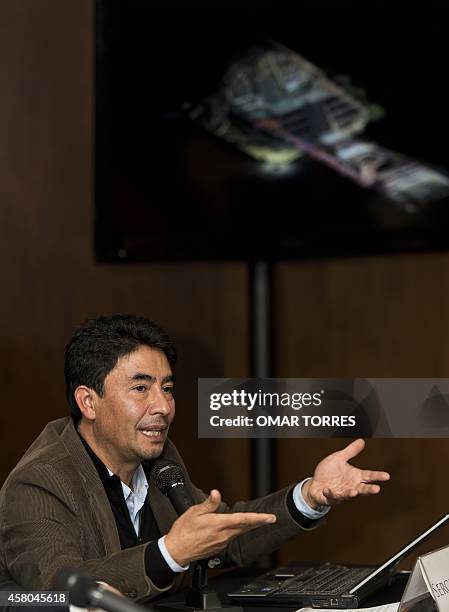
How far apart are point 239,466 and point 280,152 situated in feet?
3.59

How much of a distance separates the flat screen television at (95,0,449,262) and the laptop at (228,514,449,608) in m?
1.41

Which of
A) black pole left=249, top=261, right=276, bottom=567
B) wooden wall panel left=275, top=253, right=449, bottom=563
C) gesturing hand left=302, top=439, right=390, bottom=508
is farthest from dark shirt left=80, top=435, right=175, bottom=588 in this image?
black pole left=249, top=261, right=276, bottom=567

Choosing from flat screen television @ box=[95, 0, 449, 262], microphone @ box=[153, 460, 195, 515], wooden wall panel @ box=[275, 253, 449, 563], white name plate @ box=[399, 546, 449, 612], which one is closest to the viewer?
white name plate @ box=[399, 546, 449, 612]

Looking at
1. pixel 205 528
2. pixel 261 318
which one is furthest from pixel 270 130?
pixel 205 528

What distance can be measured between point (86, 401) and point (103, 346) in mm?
94

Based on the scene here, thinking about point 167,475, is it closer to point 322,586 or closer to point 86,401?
point 86,401

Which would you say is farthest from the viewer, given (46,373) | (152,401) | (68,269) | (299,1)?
(299,1)

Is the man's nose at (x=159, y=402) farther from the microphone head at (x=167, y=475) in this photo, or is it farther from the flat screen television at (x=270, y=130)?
the flat screen television at (x=270, y=130)

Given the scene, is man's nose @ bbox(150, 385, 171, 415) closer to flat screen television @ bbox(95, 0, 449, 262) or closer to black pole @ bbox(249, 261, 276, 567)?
flat screen television @ bbox(95, 0, 449, 262)

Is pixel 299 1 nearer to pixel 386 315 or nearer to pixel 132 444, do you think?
pixel 386 315

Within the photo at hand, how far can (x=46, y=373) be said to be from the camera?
96.7 inches

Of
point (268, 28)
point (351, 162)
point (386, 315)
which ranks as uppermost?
point (268, 28)

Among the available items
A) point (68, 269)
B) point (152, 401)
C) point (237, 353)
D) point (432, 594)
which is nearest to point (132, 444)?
point (152, 401)

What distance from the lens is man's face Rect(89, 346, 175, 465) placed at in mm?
1775
